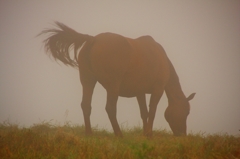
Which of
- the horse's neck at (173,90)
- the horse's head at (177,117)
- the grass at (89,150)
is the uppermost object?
the horse's neck at (173,90)

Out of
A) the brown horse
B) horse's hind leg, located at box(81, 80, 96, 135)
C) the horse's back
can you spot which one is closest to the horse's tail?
the brown horse

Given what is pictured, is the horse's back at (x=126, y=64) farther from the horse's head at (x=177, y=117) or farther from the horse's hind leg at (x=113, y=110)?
the horse's head at (x=177, y=117)

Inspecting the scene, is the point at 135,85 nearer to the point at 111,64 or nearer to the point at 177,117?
the point at 111,64

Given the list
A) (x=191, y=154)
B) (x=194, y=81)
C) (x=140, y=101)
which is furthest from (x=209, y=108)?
(x=191, y=154)

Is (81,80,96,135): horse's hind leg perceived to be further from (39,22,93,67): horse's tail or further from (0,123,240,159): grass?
(0,123,240,159): grass

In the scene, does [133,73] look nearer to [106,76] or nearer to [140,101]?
[106,76]

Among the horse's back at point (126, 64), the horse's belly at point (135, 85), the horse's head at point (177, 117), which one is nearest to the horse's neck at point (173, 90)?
the horse's head at point (177, 117)

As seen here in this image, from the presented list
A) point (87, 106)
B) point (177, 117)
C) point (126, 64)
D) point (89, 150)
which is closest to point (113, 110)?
point (87, 106)

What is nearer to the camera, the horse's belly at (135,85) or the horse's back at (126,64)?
the horse's back at (126,64)

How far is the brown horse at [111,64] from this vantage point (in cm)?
554

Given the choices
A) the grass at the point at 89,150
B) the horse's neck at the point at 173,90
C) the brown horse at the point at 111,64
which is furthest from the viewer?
the horse's neck at the point at 173,90

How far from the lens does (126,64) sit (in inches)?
227

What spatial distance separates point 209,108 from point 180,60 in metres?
24.5

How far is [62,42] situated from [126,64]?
6.23 feet
